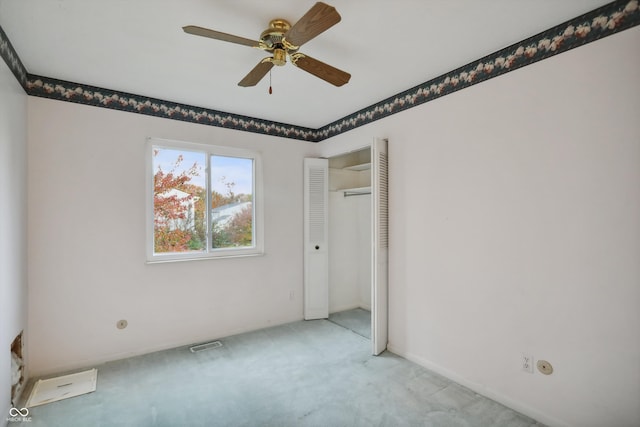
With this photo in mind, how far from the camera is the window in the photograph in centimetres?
327

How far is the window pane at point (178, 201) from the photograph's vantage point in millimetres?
3279

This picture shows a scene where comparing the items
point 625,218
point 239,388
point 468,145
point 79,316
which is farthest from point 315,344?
point 625,218

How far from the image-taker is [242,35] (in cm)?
209

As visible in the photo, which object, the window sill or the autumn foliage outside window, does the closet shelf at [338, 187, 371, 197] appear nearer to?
the autumn foliage outside window

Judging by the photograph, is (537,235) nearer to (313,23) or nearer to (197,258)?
(313,23)

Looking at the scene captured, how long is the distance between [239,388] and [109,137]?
258 cm

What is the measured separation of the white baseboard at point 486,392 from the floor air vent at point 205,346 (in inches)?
73.9

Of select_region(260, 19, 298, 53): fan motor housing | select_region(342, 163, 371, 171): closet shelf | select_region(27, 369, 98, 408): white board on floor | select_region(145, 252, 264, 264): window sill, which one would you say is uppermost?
select_region(260, 19, 298, 53): fan motor housing

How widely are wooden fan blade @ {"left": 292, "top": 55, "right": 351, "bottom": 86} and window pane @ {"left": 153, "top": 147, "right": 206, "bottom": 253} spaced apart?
1.95m

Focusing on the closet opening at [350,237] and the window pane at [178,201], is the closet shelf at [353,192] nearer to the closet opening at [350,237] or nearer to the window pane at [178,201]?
the closet opening at [350,237]

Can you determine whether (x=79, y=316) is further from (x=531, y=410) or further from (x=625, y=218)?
(x=625, y=218)

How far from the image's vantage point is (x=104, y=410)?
2.21 m

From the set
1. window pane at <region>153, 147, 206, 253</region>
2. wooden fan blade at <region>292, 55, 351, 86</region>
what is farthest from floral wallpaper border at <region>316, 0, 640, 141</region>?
window pane at <region>153, 147, 206, 253</region>

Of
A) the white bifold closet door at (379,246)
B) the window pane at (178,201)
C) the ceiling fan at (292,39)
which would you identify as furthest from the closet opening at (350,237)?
the ceiling fan at (292,39)
